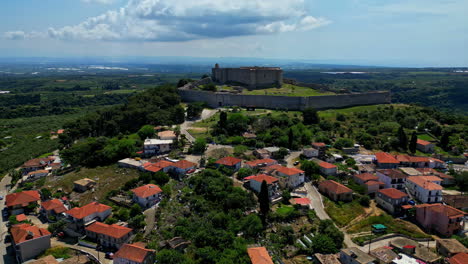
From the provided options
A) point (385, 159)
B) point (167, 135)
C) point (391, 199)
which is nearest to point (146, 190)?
point (167, 135)

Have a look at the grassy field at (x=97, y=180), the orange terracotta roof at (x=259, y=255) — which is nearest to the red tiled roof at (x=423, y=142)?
the orange terracotta roof at (x=259, y=255)

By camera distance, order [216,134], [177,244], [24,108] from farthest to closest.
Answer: [24,108]
[216,134]
[177,244]

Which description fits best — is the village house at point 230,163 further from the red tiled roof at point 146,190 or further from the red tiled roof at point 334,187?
the red tiled roof at point 334,187

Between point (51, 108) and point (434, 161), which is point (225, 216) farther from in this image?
point (51, 108)

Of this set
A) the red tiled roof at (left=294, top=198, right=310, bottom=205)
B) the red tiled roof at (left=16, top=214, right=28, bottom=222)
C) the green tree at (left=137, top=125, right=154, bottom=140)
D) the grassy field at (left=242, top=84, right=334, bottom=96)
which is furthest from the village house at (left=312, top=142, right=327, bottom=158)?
the red tiled roof at (left=16, top=214, right=28, bottom=222)

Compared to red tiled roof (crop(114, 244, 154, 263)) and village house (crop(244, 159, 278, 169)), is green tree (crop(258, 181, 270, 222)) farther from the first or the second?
red tiled roof (crop(114, 244, 154, 263))

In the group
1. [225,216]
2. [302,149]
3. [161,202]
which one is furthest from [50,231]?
[302,149]
